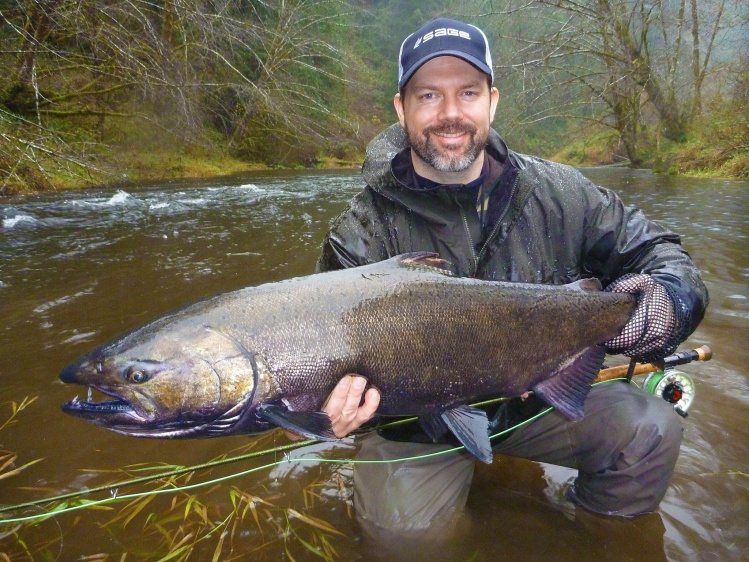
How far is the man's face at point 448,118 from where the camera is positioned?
275 centimetres

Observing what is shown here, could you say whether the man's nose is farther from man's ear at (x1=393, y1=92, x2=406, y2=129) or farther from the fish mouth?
the fish mouth

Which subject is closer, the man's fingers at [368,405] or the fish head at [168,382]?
the fish head at [168,382]

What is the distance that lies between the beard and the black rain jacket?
135mm

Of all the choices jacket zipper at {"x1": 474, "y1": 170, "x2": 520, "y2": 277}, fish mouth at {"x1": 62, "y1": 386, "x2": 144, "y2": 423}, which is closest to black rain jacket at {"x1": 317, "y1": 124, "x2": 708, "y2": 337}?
jacket zipper at {"x1": 474, "y1": 170, "x2": 520, "y2": 277}

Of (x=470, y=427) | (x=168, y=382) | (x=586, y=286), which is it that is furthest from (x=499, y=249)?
(x=168, y=382)

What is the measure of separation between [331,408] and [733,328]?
4159mm

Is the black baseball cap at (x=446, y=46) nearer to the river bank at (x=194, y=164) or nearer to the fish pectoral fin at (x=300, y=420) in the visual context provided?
the fish pectoral fin at (x=300, y=420)

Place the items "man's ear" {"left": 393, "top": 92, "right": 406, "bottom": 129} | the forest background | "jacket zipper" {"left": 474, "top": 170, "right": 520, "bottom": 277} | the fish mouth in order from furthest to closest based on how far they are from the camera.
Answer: the forest background, "man's ear" {"left": 393, "top": 92, "right": 406, "bottom": 129}, "jacket zipper" {"left": 474, "top": 170, "right": 520, "bottom": 277}, the fish mouth

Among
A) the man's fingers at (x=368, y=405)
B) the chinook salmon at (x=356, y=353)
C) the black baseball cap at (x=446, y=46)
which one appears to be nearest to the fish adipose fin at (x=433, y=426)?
the chinook salmon at (x=356, y=353)

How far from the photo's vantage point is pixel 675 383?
2949 millimetres

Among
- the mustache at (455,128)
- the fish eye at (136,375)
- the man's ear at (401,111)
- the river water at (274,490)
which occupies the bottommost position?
the river water at (274,490)

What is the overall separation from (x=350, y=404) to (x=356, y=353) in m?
0.21

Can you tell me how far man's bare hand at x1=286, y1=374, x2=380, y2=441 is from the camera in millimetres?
2064

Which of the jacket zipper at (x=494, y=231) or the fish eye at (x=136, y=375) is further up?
the jacket zipper at (x=494, y=231)
